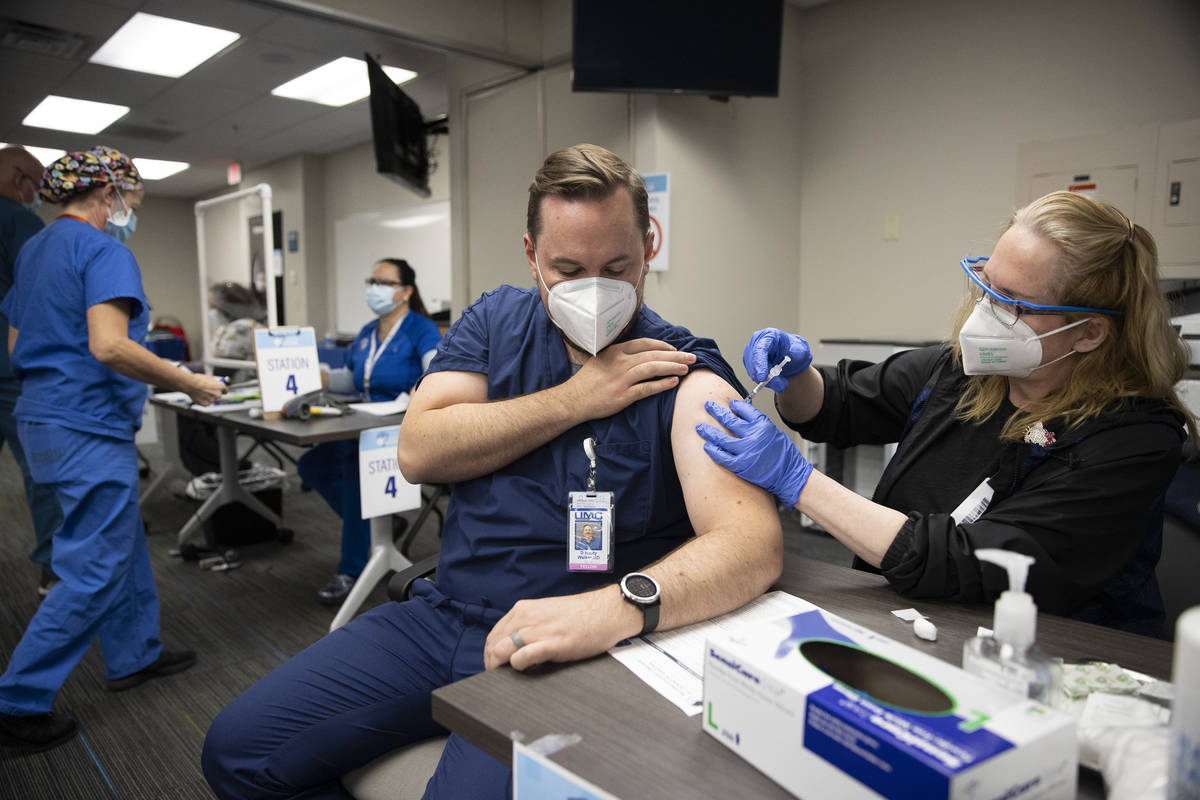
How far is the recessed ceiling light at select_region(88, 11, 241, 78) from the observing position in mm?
4488

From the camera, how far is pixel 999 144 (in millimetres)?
3527

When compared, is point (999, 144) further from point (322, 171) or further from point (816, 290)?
point (322, 171)

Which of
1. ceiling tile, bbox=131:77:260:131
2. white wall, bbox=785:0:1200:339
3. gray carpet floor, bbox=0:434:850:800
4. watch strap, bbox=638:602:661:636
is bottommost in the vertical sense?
gray carpet floor, bbox=0:434:850:800

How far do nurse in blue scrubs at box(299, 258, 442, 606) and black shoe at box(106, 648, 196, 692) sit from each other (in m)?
0.68

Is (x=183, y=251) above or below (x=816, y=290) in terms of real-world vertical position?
above

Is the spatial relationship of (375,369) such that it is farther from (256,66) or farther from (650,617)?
(256,66)

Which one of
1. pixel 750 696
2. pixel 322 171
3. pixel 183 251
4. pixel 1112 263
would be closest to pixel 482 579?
pixel 750 696

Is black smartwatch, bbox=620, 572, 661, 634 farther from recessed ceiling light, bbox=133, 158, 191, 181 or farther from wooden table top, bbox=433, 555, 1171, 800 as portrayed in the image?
recessed ceiling light, bbox=133, 158, 191, 181

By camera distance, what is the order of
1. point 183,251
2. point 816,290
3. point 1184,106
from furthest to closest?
point 183,251, point 816,290, point 1184,106

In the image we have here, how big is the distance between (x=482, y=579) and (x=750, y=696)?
26.1 inches

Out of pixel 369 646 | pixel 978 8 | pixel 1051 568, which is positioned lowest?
pixel 369 646

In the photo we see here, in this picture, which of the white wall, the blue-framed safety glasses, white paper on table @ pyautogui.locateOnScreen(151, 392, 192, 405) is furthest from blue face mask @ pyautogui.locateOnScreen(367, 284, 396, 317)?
the blue-framed safety glasses

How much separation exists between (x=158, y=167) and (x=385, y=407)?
7.86 m

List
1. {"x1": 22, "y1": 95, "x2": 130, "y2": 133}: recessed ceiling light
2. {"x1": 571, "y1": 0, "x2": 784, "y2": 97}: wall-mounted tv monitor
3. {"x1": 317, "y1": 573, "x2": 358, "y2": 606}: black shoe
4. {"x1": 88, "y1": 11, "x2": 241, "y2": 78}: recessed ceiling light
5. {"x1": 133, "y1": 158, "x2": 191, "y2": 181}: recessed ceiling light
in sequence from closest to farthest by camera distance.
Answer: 1. {"x1": 317, "y1": 573, "x2": 358, "y2": 606}: black shoe
2. {"x1": 571, "y1": 0, "x2": 784, "y2": 97}: wall-mounted tv monitor
3. {"x1": 88, "y1": 11, "x2": 241, "y2": 78}: recessed ceiling light
4. {"x1": 22, "y1": 95, "x2": 130, "y2": 133}: recessed ceiling light
5. {"x1": 133, "y1": 158, "x2": 191, "y2": 181}: recessed ceiling light
